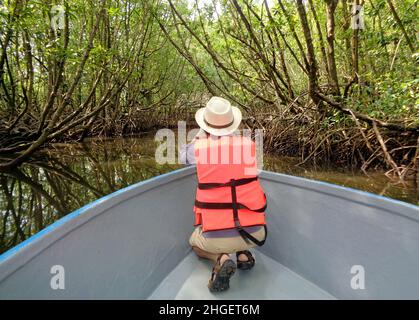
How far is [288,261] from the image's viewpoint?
181cm

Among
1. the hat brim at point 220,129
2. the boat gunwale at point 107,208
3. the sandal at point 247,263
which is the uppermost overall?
the hat brim at point 220,129

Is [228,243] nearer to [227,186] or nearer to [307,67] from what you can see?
[227,186]

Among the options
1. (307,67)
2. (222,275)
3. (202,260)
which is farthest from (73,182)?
(307,67)

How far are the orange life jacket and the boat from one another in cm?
38

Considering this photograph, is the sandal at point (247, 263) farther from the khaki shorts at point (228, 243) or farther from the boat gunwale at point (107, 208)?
the boat gunwale at point (107, 208)

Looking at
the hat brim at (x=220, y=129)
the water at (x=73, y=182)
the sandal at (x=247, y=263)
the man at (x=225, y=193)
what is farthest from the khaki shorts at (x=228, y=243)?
the water at (x=73, y=182)

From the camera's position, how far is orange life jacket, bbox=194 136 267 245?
1.49m

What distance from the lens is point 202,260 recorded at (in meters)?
1.89

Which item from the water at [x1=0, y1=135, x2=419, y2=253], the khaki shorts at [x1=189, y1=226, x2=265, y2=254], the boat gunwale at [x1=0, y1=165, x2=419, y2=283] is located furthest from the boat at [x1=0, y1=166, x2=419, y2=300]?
the water at [x1=0, y1=135, x2=419, y2=253]

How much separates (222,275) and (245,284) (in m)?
0.24

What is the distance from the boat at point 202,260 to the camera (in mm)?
1128

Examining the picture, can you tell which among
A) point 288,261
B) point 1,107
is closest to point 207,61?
point 1,107
